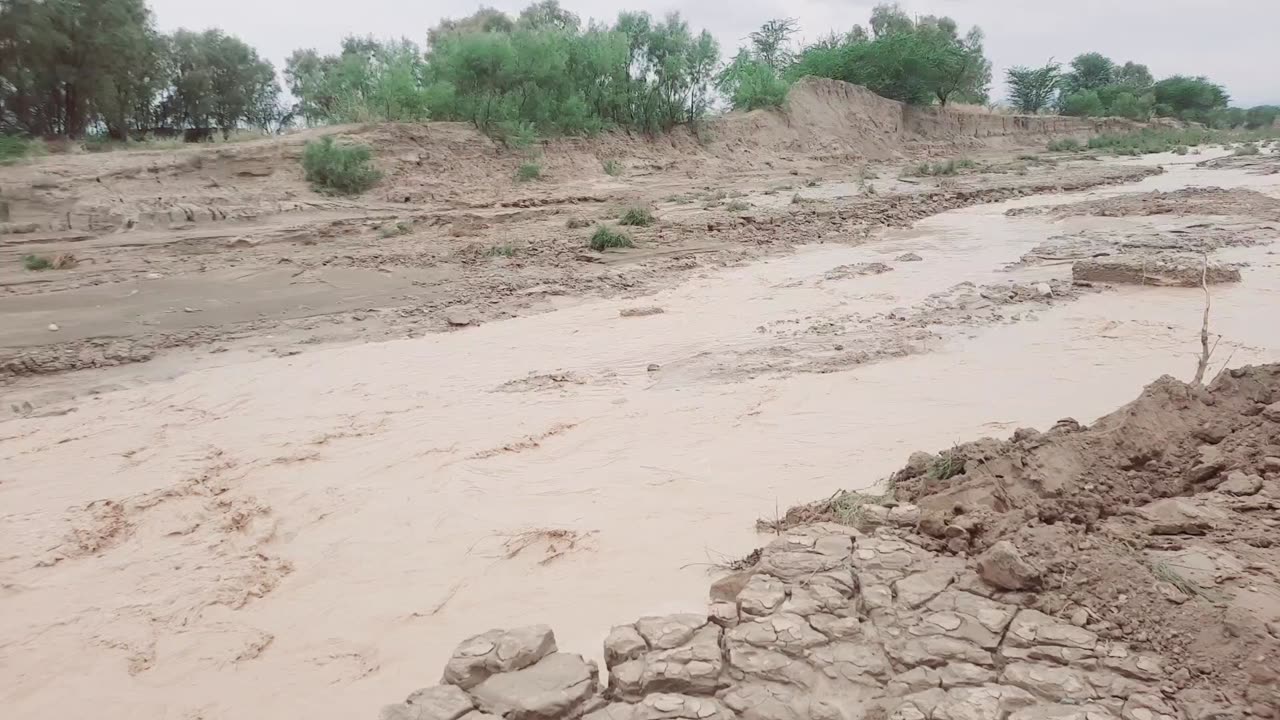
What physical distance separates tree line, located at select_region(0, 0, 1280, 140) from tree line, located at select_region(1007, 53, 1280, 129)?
659 inches

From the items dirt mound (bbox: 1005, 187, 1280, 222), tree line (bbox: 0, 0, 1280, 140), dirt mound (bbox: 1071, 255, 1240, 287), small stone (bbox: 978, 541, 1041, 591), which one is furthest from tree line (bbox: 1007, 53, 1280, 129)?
small stone (bbox: 978, 541, 1041, 591)

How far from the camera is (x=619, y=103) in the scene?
23.7 metres

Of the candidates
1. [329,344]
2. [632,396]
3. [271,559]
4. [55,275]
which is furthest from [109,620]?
[55,275]

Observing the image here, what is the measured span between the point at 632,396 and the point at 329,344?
3605 mm

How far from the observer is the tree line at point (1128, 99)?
49.0 metres

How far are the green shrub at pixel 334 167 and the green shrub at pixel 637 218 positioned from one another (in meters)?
5.74

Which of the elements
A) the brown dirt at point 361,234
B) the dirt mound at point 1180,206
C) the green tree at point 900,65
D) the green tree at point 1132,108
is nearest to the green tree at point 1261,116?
the green tree at point 1132,108

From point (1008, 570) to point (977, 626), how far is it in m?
0.29

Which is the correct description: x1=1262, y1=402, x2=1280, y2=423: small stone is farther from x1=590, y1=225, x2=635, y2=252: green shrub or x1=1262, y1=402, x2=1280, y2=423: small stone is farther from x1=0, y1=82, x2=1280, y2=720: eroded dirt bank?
x1=590, y1=225, x2=635, y2=252: green shrub

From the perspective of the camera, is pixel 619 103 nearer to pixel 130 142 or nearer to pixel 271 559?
pixel 130 142

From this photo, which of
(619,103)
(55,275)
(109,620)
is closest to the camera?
(109,620)

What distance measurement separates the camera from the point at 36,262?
10.1 meters

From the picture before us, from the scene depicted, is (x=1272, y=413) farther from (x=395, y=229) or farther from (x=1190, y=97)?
(x=1190, y=97)

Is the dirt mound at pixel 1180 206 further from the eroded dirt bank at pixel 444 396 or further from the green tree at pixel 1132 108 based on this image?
the green tree at pixel 1132 108
